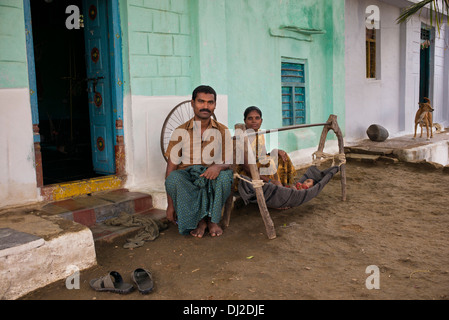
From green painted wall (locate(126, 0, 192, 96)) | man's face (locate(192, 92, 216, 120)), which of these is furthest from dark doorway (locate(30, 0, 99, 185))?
man's face (locate(192, 92, 216, 120))

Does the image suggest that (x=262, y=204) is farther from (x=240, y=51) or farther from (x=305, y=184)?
(x=240, y=51)

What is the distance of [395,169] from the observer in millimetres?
7145

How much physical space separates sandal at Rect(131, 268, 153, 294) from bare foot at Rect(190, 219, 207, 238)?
3.00 ft

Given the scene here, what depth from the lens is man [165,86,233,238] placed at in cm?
363

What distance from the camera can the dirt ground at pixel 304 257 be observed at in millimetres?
2645

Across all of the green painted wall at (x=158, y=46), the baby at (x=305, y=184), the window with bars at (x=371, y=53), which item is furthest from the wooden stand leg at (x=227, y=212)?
the window with bars at (x=371, y=53)

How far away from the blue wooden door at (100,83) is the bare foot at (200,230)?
4.85ft

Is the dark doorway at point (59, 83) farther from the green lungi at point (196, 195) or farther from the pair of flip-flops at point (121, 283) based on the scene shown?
the pair of flip-flops at point (121, 283)

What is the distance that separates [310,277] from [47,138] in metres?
6.60

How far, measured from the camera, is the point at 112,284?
104 inches

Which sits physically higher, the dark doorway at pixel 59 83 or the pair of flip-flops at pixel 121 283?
the dark doorway at pixel 59 83

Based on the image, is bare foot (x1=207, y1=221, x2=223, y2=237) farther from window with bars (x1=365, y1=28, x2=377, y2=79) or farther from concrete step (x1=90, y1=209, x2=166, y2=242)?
window with bars (x1=365, y1=28, x2=377, y2=79)
